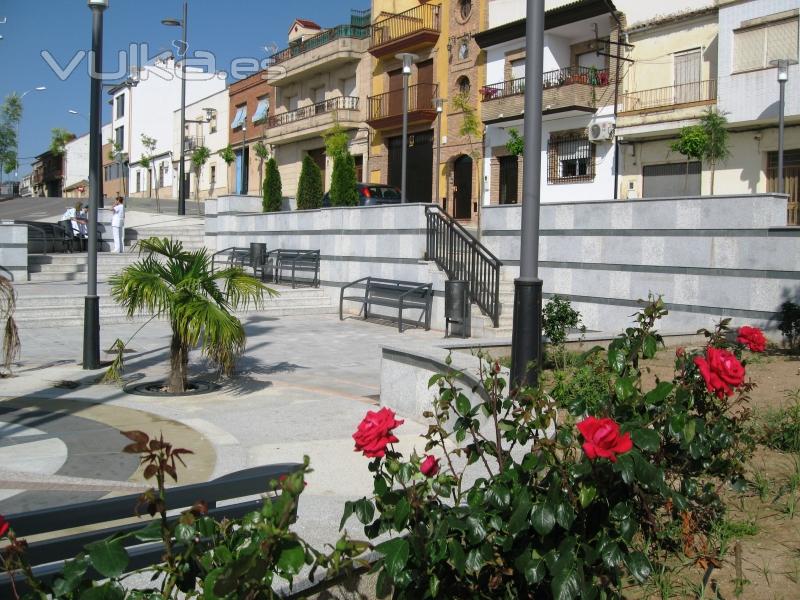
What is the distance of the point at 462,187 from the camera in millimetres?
33812

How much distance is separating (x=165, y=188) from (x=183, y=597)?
64390mm

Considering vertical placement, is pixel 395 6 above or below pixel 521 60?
above

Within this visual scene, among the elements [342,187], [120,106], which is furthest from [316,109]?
[120,106]

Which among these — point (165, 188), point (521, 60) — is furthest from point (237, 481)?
point (165, 188)

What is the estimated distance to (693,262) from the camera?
12523mm

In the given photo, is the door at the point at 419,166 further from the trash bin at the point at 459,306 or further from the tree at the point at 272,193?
the trash bin at the point at 459,306

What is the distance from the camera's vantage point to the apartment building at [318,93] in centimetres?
3894

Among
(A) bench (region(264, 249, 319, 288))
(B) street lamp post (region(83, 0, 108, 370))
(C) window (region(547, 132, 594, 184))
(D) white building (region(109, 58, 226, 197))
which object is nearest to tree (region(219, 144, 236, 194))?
(D) white building (region(109, 58, 226, 197))

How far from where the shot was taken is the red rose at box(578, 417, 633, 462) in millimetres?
2682

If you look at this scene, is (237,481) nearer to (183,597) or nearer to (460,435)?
(183,597)

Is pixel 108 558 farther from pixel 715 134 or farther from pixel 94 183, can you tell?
pixel 715 134

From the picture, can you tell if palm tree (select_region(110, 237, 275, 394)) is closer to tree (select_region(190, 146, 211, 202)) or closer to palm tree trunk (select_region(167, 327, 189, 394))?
palm tree trunk (select_region(167, 327, 189, 394))

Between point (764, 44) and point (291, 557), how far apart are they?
81.1 ft

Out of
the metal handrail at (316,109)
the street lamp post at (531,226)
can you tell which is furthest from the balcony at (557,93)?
the street lamp post at (531,226)
